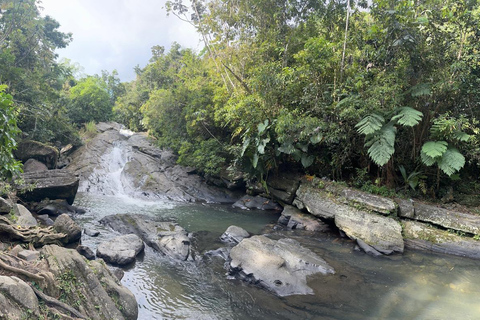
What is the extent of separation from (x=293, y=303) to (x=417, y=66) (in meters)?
8.41

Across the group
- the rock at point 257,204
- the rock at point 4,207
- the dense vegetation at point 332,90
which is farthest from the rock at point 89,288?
the rock at point 257,204

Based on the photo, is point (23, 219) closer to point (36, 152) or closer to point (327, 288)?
point (327, 288)

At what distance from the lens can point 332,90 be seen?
10.5 m

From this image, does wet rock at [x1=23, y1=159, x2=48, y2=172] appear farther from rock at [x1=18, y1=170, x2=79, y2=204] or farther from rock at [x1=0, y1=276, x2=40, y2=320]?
rock at [x1=0, y1=276, x2=40, y2=320]

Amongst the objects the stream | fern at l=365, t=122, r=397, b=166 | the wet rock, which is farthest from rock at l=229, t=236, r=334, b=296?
the wet rock

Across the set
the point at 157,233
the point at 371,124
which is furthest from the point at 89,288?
the point at 371,124

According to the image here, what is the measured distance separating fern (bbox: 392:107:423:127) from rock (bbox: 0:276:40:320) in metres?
9.15

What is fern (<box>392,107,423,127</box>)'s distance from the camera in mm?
8125

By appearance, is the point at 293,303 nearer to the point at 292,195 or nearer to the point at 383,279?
the point at 383,279

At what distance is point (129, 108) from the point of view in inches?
1155

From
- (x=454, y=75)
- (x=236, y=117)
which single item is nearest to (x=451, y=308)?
(x=454, y=75)

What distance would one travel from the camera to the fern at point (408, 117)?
812 centimetres

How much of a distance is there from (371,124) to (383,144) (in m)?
0.77

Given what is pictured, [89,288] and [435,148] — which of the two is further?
Result: [435,148]
